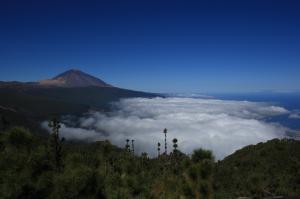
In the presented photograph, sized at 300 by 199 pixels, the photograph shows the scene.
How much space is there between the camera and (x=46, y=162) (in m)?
20.0

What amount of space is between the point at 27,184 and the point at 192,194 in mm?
10335

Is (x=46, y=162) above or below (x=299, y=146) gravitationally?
above

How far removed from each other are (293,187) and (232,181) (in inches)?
587

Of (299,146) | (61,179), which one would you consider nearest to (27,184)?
(61,179)

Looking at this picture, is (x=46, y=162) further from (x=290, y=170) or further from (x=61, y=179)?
(x=290, y=170)

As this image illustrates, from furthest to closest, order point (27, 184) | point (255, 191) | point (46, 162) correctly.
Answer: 1. point (255, 191)
2. point (46, 162)
3. point (27, 184)

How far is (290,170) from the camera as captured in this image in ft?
224

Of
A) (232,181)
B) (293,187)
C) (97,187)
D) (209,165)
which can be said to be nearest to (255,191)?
(293,187)

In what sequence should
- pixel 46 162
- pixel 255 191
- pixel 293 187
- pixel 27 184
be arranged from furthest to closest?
pixel 293 187 < pixel 255 191 < pixel 46 162 < pixel 27 184

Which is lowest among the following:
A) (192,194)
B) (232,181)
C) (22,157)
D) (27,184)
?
(232,181)

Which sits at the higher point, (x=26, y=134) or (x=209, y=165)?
(x=26, y=134)

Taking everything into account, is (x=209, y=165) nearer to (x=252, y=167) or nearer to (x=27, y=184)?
(x=27, y=184)

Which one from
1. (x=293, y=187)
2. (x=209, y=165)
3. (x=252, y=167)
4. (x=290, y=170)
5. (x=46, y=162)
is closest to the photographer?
(x=46, y=162)

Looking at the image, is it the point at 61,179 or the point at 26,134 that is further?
the point at 26,134
